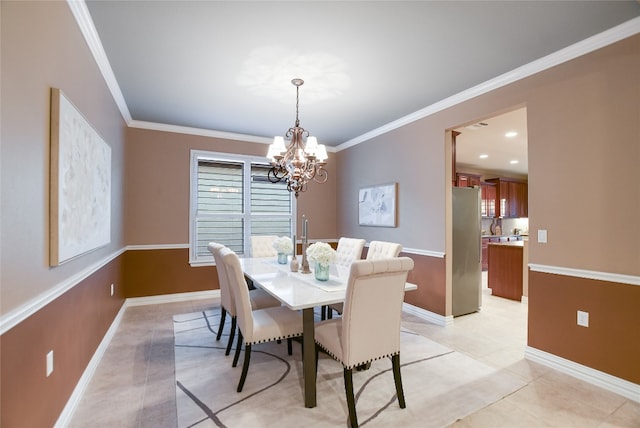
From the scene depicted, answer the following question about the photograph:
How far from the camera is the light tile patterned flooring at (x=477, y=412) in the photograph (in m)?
1.88

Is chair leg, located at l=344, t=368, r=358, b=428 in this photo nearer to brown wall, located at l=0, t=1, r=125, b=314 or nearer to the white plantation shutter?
brown wall, located at l=0, t=1, r=125, b=314

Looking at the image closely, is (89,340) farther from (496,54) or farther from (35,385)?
(496,54)

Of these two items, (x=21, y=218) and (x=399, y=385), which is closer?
(x=21, y=218)

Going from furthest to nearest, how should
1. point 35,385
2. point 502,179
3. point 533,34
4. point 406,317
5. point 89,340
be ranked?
1. point 502,179
2. point 406,317
3. point 89,340
4. point 533,34
5. point 35,385

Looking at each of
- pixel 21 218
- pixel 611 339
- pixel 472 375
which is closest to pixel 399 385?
pixel 472 375

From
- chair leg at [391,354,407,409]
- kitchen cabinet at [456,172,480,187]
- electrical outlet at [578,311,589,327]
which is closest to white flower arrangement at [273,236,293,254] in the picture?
chair leg at [391,354,407,409]

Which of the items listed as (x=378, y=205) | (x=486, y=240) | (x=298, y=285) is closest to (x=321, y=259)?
(x=298, y=285)

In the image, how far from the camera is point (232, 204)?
5.04 metres

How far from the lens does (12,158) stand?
1.25 metres

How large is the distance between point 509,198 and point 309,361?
7.97 metres

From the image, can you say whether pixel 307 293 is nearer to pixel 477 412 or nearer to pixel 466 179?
pixel 477 412

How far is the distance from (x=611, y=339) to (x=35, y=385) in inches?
142

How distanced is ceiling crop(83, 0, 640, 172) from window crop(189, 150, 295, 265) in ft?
4.49

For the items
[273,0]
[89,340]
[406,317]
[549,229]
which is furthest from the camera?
[406,317]
